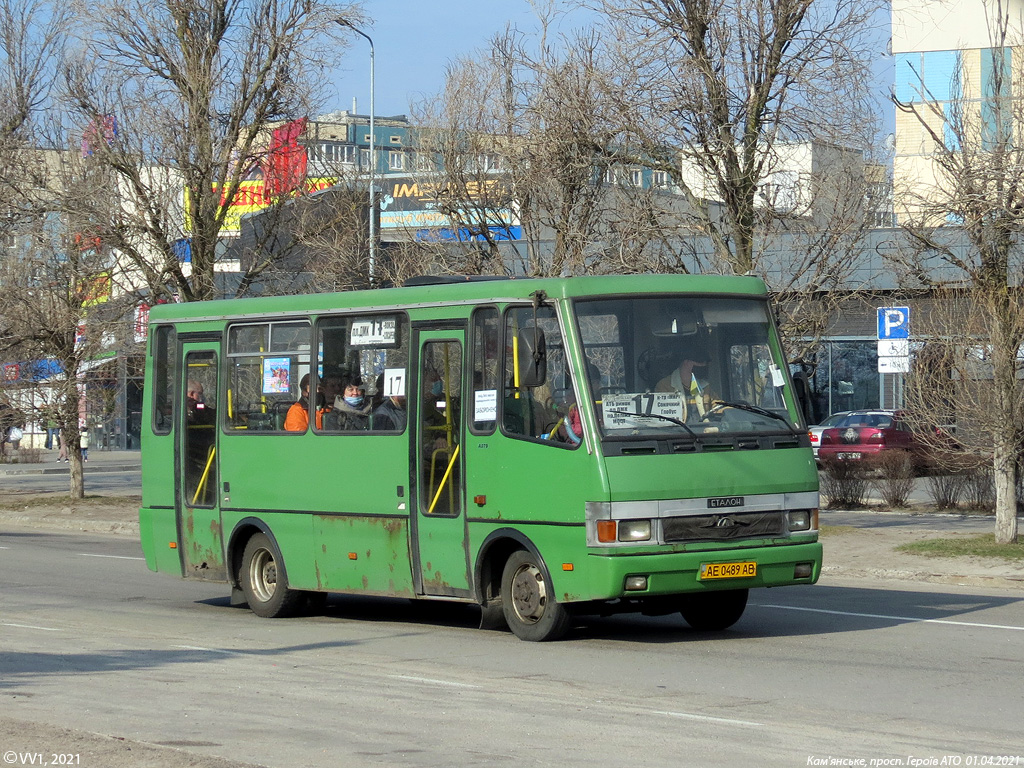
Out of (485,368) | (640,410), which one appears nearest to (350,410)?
(485,368)

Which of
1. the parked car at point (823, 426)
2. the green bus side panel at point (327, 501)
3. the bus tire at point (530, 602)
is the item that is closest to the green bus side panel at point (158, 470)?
the green bus side panel at point (327, 501)

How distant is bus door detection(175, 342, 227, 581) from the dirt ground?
670cm

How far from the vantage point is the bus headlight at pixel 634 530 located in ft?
35.6

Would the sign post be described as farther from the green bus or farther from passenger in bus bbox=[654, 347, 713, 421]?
passenger in bus bbox=[654, 347, 713, 421]

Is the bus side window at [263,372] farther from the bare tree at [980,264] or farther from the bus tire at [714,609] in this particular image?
the bare tree at [980,264]

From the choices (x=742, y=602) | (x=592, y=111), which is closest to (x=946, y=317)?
(x=592, y=111)

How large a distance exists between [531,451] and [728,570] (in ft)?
5.71

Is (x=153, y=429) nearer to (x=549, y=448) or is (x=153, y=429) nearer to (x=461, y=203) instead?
(x=549, y=448)

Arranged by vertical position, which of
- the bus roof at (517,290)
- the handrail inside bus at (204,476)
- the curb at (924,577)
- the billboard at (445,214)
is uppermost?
the billboard at (445,214)

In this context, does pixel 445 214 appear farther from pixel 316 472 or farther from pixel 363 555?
pixel 363 555

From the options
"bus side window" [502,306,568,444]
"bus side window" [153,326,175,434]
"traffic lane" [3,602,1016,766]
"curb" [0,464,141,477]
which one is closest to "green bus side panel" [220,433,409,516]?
"bus side window" [153,326,175,434]

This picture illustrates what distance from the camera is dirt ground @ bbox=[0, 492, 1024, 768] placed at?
697 cm

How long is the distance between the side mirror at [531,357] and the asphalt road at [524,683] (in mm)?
2052

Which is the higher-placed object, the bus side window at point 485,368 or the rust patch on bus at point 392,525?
the bus side window at point 485,368
